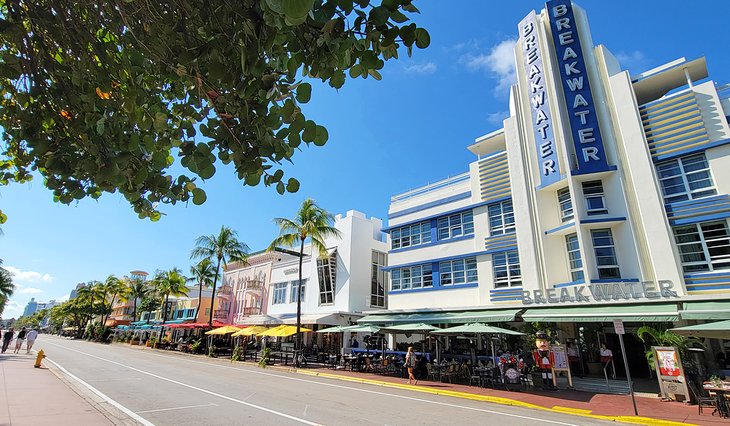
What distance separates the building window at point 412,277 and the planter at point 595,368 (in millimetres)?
9083

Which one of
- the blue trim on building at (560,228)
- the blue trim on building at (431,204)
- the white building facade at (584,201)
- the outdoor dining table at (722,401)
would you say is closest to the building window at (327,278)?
the blue trim on building at (431,204)

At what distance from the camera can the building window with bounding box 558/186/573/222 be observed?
1839 centimetres

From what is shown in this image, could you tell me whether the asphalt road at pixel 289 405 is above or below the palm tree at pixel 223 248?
below

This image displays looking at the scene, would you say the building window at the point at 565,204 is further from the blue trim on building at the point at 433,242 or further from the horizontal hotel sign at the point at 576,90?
the blue trim on building at the point at 433,242

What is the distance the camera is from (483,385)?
631 inches

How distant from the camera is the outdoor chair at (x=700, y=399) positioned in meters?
10.9

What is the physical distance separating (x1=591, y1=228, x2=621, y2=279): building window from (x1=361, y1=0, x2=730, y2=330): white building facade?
4cm

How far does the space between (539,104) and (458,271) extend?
10181mm

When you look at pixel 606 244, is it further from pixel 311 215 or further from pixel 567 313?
pixel 311 215

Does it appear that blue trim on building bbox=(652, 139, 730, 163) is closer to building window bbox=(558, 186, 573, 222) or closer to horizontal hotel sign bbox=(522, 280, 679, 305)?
building window bbox=(558, 186, 573, 222)

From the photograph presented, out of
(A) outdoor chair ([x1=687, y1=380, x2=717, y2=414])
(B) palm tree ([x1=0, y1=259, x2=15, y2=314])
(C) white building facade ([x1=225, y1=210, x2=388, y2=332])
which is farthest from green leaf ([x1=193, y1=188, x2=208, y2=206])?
(B) palm tree ([x1=0, y1=259, x2=15, y2=314])

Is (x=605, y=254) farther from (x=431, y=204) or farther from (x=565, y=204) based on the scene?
(x=431, y=204)

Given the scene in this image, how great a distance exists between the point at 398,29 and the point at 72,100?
2.99m

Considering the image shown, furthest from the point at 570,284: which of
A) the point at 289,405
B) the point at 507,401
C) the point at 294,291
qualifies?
the point at 294,291
